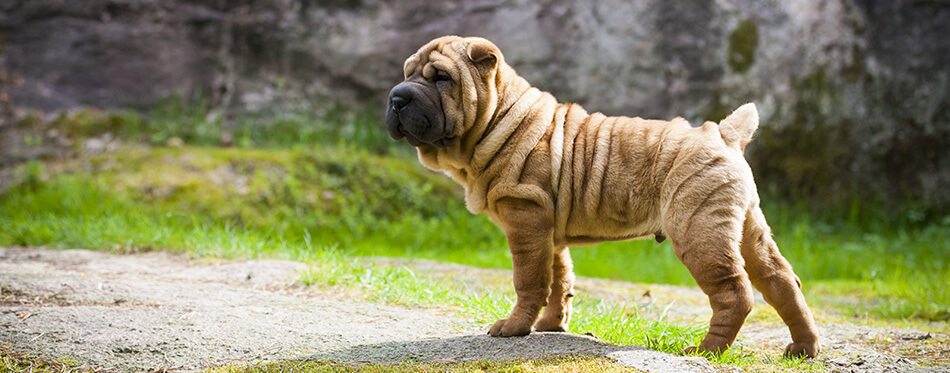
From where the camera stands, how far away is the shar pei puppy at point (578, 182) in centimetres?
333

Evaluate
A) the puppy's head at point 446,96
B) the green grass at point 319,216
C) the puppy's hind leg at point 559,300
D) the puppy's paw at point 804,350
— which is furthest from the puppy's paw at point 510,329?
the green grass at point 319,216

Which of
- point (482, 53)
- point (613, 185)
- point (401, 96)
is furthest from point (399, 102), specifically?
point (613, 185)

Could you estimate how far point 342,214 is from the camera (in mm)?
8180

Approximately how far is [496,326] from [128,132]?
7087 millimetres

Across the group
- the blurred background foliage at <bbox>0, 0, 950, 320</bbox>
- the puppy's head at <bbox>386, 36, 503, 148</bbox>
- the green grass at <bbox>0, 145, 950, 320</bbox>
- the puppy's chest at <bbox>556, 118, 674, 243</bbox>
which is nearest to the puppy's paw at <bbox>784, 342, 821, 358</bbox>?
the puppy's chest at <bbox>556, 118, 674, 243</bbox>

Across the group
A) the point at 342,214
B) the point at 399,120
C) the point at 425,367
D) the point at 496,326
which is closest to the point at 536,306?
the point at 496,326

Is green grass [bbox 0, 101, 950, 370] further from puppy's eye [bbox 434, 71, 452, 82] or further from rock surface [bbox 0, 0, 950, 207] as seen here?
puppy's eye [bbox 434, 71, 452, 82]

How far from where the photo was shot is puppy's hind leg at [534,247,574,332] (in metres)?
3.90

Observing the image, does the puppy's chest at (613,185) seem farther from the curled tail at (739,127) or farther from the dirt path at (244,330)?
the dirt path at (244,330)

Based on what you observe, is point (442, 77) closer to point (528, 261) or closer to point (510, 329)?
point (528, 261)

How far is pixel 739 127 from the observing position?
12.1 feet

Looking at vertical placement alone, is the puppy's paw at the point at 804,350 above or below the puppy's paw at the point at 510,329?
above

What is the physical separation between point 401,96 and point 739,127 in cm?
178

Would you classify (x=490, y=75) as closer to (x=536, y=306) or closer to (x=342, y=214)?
(x=536, y=306)
